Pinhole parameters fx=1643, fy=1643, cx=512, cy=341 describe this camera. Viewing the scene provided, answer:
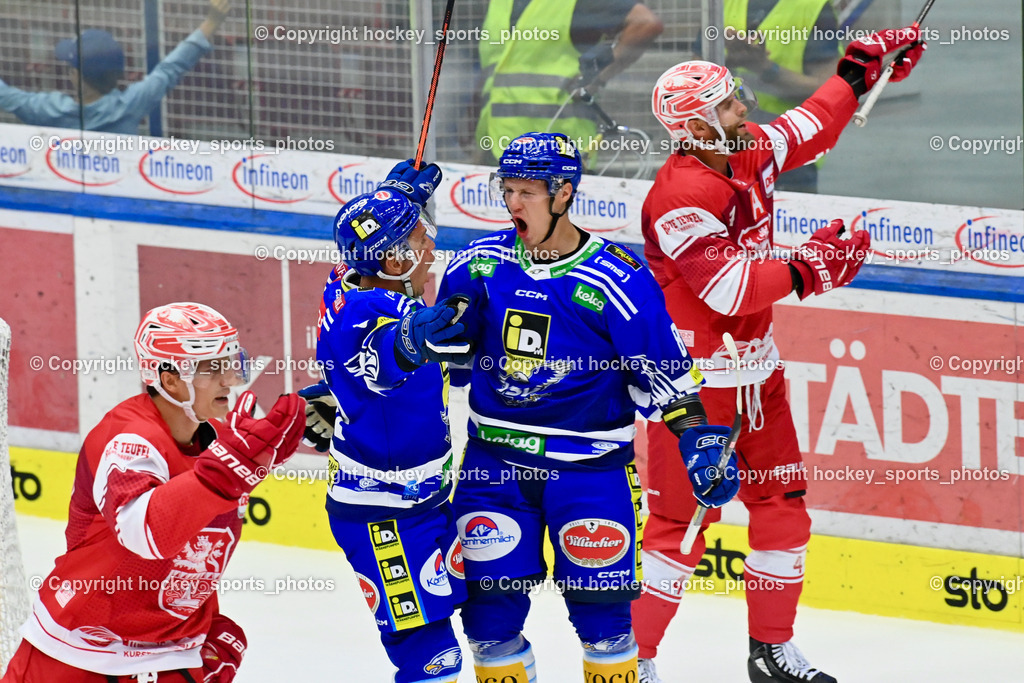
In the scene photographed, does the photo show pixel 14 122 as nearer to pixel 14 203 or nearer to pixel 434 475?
pixel 14 203

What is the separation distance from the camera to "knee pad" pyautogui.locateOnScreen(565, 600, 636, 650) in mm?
4148

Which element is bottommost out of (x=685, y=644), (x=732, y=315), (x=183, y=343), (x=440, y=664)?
(x=685, y=644)

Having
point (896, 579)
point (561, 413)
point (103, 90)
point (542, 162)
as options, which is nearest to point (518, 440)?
point (561, 413)

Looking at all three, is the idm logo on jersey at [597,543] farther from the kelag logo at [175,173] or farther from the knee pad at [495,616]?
the kelag logo at [175,173]

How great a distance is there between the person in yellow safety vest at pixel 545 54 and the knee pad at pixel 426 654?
9.20 feet

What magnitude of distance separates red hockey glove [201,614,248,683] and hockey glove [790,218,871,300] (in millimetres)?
1893

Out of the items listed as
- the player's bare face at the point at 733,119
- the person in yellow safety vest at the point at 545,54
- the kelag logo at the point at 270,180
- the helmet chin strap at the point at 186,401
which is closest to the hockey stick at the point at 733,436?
the player's bare face at the point at 733,119

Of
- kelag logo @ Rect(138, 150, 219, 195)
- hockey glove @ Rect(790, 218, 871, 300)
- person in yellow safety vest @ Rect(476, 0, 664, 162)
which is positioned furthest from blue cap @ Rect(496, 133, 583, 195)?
kelag logo @ Rect(138, 150, 219, 195)

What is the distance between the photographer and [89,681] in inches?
149

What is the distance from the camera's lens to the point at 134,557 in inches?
147

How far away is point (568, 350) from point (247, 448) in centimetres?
86

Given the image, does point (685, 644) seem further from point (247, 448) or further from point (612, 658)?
point (247, 448)

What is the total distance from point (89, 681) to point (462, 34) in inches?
141

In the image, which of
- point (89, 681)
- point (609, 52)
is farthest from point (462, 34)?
point (89, 681)
